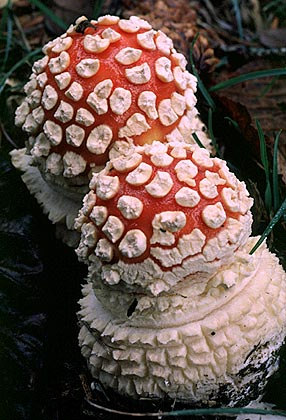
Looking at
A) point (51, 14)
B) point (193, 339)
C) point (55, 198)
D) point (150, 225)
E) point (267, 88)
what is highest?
point (51, 14)

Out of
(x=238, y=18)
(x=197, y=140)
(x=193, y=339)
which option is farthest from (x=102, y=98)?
(x=238, y=18)

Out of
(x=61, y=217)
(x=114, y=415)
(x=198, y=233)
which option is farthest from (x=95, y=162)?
(x=114, y=415)

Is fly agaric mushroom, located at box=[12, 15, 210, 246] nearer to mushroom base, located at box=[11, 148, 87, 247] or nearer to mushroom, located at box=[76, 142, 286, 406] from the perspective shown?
mushroom base, located at box=[11, 148, 87, 247]

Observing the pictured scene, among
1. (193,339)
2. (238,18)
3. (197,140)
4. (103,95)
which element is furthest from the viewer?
(238,18)

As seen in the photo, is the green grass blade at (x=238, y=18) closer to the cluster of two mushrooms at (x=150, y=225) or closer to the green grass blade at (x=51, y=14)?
the green grass blade at (x=51, y=14)

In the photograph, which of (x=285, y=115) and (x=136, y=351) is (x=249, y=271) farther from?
(x=285, y=115)

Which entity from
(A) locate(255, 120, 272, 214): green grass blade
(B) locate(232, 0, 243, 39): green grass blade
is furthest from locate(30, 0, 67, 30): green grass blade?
(A) locate(255, 120, 272, 214): green grass blade

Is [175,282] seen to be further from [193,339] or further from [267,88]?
[267,88]
